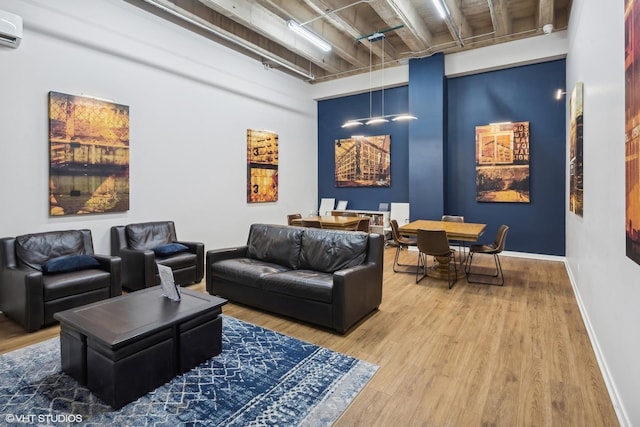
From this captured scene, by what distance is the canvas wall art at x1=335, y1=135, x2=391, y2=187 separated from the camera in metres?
8.09

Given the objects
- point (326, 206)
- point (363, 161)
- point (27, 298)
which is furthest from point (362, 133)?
point (27, 298)

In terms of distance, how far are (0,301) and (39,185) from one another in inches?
52.8

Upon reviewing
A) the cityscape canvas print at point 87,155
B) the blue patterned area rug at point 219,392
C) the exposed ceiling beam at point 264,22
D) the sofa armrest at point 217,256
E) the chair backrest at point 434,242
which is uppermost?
the exposed ceiling beam at point 264,22

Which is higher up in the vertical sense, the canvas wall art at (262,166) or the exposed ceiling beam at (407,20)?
the exposed ceiling beam at (407,20)

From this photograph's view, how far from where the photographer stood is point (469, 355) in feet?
9.05

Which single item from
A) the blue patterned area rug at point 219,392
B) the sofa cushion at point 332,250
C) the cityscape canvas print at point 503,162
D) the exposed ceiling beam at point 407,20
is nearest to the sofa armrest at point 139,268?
the blue patterned area rug at point 219,392

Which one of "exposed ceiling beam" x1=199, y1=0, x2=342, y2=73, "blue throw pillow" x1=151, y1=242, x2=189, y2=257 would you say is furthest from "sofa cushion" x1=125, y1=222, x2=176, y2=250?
"exposed ceiling beam" x1=199, y1=0, x2=342, y2=73

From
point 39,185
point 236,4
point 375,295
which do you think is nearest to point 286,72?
point 236,4

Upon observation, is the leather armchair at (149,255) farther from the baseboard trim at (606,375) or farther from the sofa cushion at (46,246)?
the baseboard trim at (606,375)

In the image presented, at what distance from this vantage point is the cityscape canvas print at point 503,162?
6.39m

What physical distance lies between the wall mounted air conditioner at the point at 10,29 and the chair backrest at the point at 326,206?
641cm

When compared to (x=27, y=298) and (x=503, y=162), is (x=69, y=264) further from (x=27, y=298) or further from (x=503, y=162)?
(x=503, y=162)

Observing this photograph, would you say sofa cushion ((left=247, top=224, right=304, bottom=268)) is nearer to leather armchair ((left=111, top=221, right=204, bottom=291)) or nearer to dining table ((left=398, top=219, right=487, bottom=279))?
leather armchair ((left=111, top=221, right=204, bottom=291))

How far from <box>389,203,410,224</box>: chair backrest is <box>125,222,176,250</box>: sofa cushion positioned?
4.82m
